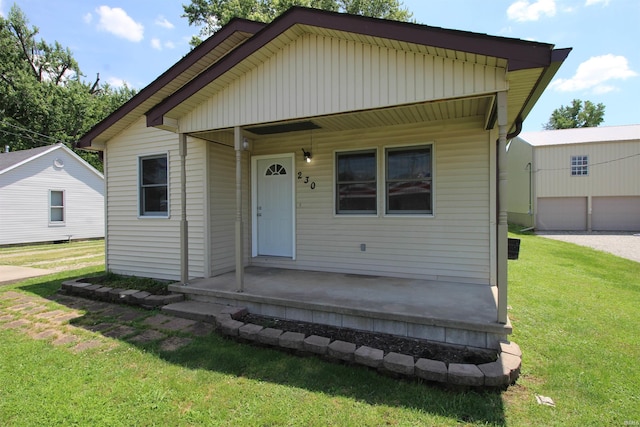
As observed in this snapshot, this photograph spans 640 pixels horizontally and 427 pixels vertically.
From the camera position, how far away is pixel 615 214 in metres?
17.9

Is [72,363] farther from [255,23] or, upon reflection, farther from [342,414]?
[255,23]

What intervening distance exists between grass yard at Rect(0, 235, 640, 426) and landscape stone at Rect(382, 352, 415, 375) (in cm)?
11

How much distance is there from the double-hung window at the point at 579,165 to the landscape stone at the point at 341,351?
20784 mm

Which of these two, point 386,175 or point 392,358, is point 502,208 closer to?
point 392,358

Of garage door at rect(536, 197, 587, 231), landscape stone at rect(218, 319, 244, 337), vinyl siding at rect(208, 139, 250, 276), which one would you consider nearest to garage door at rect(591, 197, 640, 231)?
garage door at rect(536, 197, 587, 231)

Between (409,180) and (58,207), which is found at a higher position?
(409,180)

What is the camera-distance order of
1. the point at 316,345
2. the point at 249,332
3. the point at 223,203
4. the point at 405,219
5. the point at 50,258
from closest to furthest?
1. the point at 316,345
2. the point at 249,332
3. the point at 405,219
4. the point at 223,203
5. the point at 50,258

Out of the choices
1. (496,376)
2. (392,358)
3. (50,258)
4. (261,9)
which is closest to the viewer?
(496,376)

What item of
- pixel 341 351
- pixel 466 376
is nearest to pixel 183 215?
pixel 341 351

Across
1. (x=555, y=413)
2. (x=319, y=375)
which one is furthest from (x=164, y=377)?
(x=555, y=413)

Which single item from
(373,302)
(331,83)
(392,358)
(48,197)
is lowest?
(392,358)

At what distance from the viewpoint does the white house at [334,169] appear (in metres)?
3.42

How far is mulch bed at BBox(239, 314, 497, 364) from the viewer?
3152 millimetres

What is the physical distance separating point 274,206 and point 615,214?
2082 cm
